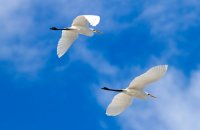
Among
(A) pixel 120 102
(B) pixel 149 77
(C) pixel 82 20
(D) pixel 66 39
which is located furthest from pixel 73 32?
(B) pixel 149 77

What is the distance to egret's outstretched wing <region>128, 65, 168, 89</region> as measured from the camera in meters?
27.3

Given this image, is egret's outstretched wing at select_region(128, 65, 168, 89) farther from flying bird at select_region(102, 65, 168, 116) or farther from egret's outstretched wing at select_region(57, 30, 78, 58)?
egret's outstretched wing at select_region(57, 30, 78, 58)

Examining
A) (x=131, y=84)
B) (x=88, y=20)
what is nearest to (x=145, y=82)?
(x=131, y=84)

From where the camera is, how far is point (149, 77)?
91.7 ft

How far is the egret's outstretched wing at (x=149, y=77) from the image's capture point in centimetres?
2730

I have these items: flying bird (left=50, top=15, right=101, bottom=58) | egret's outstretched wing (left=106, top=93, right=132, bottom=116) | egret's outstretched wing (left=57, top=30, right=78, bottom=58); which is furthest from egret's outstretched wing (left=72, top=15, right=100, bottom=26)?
egret's outstretched wing (left=106, top=93, right=132, bottom=116)

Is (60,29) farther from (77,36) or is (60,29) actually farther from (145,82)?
(145,82)

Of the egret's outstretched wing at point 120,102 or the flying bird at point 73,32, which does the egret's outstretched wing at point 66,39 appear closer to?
the flying bird at point 73,32

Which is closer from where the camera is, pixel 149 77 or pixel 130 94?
pixel 149 77

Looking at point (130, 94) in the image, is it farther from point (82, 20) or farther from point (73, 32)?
point (73, 32)

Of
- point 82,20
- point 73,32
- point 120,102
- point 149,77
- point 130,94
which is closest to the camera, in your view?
point 149,77

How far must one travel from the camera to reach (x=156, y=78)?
27703mm

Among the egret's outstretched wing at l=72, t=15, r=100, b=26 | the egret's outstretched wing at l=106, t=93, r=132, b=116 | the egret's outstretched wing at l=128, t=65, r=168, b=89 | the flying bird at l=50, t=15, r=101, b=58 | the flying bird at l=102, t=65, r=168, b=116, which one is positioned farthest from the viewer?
the flying bird at l=50, t=15, r=101, b=58

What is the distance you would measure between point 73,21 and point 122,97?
3687mm
